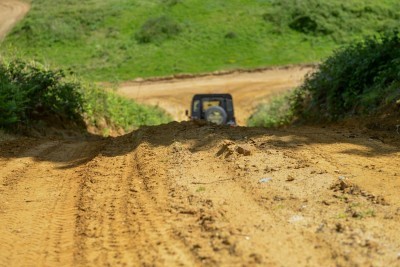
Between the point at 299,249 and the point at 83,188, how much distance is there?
13.8ft

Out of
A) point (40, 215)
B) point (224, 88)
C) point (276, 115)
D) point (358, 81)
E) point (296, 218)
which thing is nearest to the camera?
point (296, 218)

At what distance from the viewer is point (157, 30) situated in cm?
4053

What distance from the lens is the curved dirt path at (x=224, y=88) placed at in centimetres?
3200

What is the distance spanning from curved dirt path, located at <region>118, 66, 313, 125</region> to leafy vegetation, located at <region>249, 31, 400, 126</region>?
1116cm

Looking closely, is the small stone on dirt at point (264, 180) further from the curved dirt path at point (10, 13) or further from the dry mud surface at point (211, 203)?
the curved dirt path at point (10, 13)

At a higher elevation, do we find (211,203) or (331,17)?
(331,17)

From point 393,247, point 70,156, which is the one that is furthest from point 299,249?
point 70,156

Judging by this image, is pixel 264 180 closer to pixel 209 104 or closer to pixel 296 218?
pixel 296 218

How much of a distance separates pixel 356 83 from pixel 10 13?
38.1 meters

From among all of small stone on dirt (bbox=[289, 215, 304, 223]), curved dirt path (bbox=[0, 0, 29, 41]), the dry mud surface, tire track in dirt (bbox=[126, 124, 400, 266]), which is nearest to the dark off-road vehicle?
the dry mud surface

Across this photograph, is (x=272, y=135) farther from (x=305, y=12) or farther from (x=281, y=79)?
(x=305, y=12)

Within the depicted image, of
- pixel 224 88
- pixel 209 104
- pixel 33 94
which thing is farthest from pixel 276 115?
pixel 224 88

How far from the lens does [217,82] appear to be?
35.4 meters

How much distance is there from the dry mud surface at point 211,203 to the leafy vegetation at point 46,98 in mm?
4480
